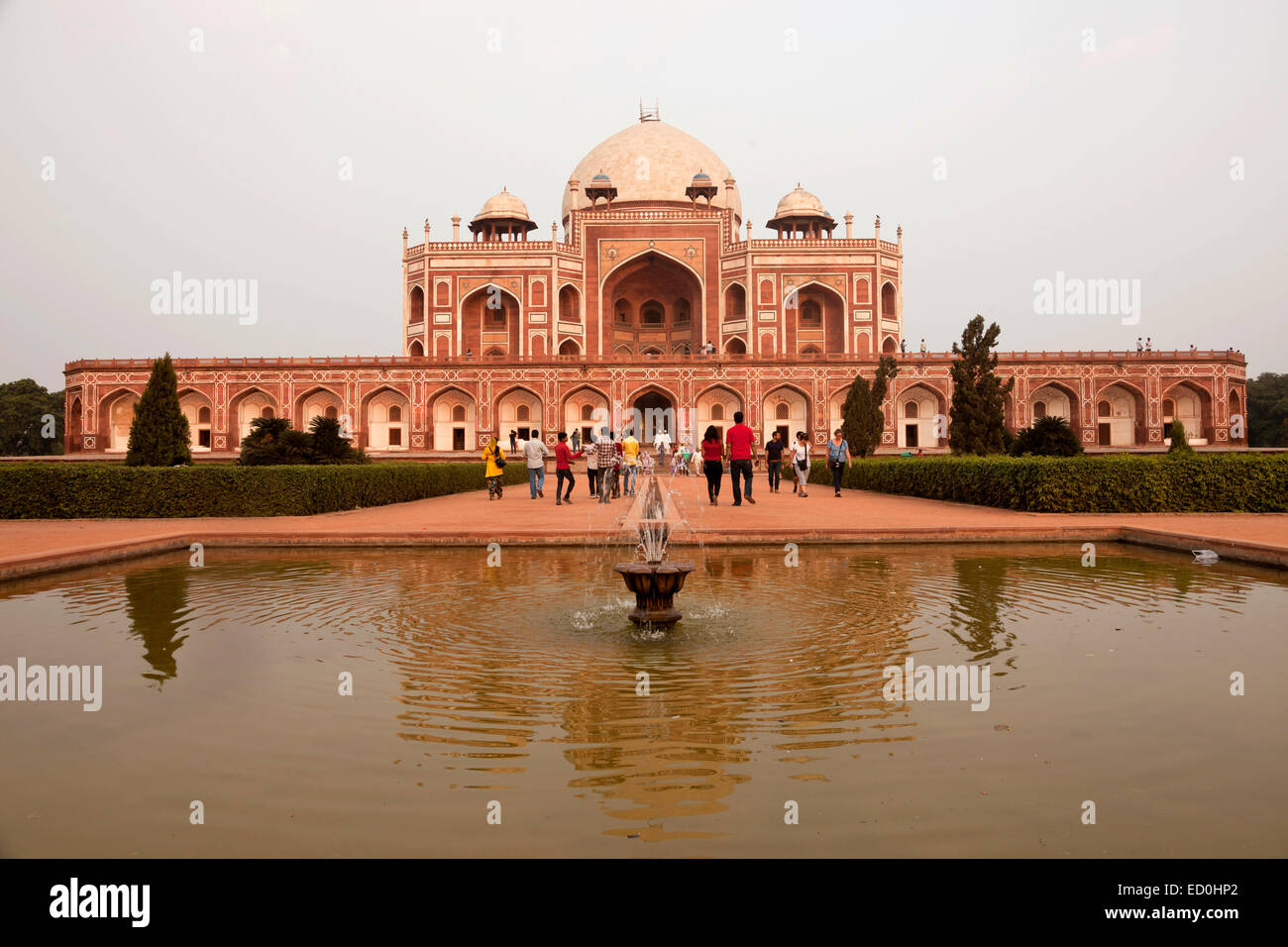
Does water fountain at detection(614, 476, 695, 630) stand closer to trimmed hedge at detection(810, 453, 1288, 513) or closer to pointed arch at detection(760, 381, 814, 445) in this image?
trimmed hedge at detection(810, 453, 1288, 513)

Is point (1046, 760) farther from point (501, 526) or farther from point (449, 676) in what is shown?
point (501, 526)

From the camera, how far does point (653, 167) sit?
4294 centimetres

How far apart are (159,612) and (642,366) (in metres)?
29.9

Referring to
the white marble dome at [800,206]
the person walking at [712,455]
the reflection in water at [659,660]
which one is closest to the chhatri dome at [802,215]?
the white marble dome at [800,206]

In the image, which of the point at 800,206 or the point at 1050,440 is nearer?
the point at 1050,440

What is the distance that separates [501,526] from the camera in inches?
353

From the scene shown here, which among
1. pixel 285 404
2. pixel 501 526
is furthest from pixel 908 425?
pixel 501 526

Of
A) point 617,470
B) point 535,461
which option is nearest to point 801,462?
point 617,470

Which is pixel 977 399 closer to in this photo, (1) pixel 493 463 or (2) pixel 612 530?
(1) pixel 493 463

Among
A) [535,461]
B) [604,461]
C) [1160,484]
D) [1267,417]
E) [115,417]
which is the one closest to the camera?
[1160,484]

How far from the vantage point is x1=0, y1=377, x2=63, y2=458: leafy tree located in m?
40.2

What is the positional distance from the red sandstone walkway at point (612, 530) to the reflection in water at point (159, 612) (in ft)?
2.84
